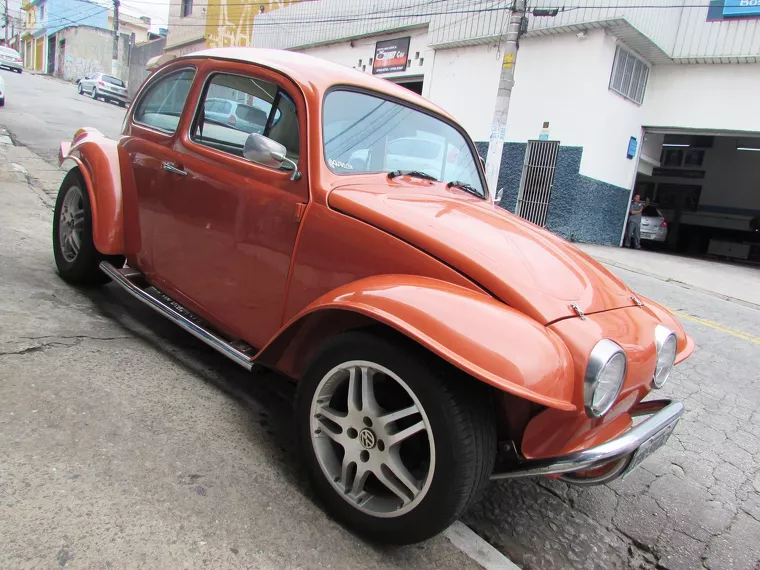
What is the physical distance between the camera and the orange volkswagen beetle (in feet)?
5.63

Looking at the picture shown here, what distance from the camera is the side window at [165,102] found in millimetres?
3192

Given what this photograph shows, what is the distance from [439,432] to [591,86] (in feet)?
39.3

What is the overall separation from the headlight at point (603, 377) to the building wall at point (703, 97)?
1337 centimetres

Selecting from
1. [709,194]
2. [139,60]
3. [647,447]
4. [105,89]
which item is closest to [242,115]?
[647,447]

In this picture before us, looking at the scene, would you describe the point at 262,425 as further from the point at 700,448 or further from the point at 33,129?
the point at 33,129

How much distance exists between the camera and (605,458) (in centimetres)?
168

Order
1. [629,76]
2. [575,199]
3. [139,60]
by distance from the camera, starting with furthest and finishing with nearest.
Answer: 1. [139,60]
2. [629,76]
3. [575,199]

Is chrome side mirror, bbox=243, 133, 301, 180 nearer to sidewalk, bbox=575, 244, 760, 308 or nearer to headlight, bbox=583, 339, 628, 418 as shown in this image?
headlight, bbox=583, 339, 628, 418

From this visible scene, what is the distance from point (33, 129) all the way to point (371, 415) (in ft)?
46.1

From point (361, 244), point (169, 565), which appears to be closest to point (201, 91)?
point (361, 244)

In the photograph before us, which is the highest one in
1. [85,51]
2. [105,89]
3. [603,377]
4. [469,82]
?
[85,51]

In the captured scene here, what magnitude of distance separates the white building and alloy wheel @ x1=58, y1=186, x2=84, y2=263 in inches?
420

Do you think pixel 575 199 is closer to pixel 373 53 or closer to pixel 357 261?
pixel 373 53

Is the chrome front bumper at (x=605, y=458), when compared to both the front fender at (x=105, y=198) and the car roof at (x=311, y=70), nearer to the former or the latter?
the car roof at (x=311, y=70)
